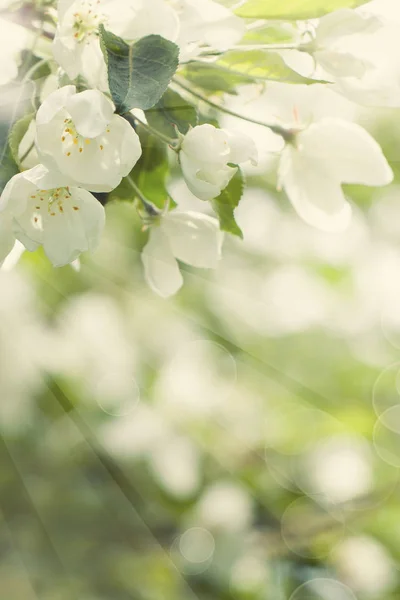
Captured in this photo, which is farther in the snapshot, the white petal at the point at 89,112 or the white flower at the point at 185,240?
the white flower at the point at 185,240

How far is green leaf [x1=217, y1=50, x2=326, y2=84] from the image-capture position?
1.90ft

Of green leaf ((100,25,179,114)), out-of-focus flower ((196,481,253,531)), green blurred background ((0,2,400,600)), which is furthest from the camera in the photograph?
out-of-focus flower ((196,481,253,531))

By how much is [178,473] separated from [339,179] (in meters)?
1.30

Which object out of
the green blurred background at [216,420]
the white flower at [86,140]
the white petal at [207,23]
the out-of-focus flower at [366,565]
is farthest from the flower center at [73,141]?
the out-of-focus flower at [366,565]

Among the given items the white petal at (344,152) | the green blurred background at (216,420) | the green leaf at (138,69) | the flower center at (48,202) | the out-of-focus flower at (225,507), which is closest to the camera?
the green leaf at (138,69)

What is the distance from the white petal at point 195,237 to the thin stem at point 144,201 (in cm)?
2

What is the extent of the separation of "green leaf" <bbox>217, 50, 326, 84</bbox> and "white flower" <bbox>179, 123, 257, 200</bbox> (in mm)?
82

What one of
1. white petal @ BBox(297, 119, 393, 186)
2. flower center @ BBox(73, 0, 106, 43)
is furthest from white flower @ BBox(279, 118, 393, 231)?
flower center @ BBox(73, 0, 106, 43)

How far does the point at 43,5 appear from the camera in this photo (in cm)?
58

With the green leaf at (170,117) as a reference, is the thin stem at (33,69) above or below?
above

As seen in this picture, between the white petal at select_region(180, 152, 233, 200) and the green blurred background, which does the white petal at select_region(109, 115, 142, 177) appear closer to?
the white petal at select_region(180, 152, 233, 200)

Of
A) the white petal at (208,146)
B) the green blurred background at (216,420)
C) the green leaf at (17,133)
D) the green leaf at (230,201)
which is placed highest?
the green leaf at (17,133)

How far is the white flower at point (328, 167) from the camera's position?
2.18 ft

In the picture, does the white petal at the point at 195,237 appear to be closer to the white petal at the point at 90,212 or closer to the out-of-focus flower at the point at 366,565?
the white petal at the point at 90,212
